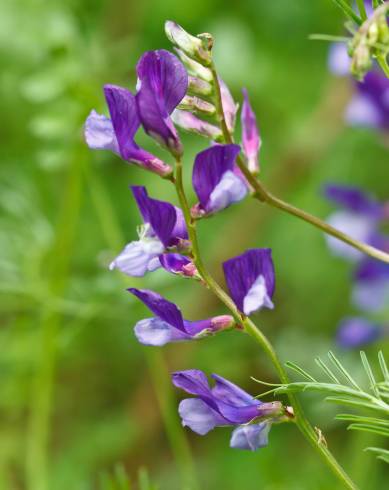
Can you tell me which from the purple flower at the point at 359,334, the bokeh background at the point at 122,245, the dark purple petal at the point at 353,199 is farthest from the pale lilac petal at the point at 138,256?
the purple flower at the point at 359,334

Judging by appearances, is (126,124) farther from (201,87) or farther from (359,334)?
(359,334)

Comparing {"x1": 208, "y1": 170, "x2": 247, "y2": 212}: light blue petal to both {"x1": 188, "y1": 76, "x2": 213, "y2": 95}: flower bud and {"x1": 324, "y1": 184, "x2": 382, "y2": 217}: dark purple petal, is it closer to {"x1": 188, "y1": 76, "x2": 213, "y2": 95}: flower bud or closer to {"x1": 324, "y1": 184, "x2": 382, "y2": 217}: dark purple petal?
{"x1": 188, "y1": 76, "x2": 213, "y2": 95}: flower bud

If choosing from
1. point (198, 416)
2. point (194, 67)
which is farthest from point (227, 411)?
point (194, 67)

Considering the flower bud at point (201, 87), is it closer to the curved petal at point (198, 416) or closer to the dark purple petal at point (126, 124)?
the dark purple petal at point (126, 124)

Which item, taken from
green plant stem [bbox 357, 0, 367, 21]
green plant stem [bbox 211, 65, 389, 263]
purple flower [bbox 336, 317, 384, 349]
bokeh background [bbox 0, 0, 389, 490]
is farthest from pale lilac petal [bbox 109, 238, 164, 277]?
purple flower [bbox 336, 317, 384, 349]

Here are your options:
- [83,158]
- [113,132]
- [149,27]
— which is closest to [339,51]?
[83,158]

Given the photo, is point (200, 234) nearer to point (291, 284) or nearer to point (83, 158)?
point (291, 284)
